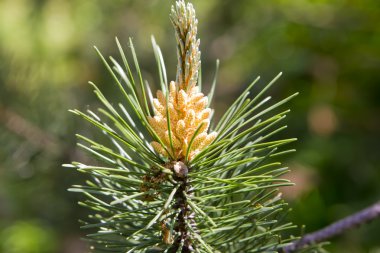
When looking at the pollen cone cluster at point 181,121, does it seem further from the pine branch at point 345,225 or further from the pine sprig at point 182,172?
the pine branch at point 345,225

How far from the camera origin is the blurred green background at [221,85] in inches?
46.6

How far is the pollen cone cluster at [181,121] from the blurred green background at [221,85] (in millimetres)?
483

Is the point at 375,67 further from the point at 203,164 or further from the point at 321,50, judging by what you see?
the point at 203,164

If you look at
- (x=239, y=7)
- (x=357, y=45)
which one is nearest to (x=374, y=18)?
(x=357, y=45)

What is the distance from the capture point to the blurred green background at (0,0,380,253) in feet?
3.88

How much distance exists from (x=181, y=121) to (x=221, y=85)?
1497 millimetres

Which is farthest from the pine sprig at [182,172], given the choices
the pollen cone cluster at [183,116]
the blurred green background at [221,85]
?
the blurred green background at [221,85]

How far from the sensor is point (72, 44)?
2.08 metres

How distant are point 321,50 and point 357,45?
12 centimetres

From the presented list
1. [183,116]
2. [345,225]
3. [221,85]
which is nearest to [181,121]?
[183,116]

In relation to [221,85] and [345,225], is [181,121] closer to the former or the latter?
[345,225]

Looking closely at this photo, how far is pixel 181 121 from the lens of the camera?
1.55ft

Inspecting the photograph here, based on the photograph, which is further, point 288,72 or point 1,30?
point 1,30

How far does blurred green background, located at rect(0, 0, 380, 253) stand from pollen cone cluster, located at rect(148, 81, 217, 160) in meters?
0.48
